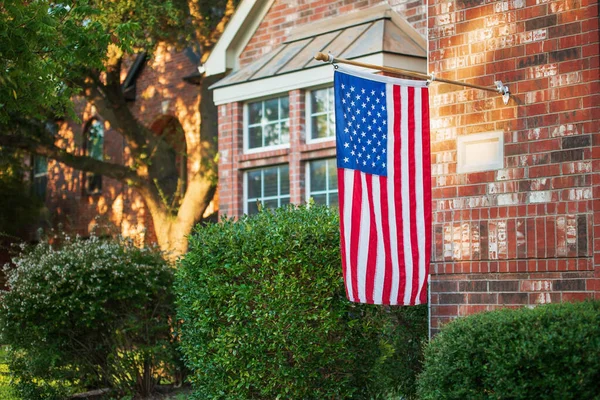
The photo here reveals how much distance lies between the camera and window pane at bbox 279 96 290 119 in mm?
12633

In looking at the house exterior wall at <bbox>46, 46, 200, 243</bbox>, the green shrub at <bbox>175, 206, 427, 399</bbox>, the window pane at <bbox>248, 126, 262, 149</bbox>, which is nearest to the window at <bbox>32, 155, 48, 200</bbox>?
the house exterior wall at <bbox>46, 46, 200, 243</bbox>

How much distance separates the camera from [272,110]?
12891 millimetres

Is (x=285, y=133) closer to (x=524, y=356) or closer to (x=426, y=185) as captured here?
(x=426, y=185)

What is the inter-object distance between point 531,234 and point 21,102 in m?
5.40

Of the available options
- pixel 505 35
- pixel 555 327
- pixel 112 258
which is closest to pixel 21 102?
pixel 112 258

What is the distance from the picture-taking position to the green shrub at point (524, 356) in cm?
580

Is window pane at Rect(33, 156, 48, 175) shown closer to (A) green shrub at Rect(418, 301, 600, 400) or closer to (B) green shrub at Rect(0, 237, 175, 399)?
(B) green shrub at Rect(0, 237, 175, 399)

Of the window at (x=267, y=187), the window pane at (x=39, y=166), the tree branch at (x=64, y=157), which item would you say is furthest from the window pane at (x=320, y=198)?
the window pane at (x=39, y=166)

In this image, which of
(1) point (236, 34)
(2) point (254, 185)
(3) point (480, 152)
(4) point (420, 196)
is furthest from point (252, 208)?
(4) point (420, 196)

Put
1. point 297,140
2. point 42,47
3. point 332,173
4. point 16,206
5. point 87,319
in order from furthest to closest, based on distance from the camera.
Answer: point 16,206, point 297,140, point 332,173, point 87,319, point 42,47

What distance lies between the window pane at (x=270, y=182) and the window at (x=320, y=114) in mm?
869

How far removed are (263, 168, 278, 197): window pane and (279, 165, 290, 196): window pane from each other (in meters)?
0.12

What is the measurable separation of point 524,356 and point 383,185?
2.21m

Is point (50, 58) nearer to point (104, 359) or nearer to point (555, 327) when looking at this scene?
point (104, 359)
